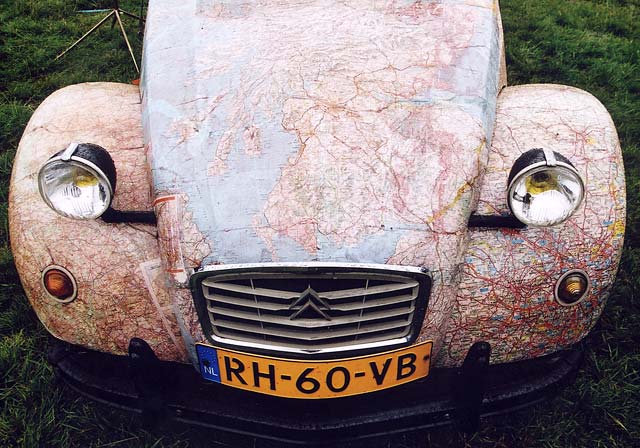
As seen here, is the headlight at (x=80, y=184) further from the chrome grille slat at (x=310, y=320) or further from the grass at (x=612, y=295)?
the grass at (x=612, y=295)

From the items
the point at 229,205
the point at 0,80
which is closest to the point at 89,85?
the point at 229,205

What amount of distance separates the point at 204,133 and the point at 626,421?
2.24m

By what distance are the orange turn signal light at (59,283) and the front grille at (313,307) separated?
54cm

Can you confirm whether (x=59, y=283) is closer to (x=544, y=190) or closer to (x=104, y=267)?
(x=104, y=267)

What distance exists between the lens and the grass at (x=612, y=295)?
2.84 meters

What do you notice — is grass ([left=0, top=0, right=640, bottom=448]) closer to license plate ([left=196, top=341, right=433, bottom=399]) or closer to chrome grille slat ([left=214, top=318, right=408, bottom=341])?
license plate ([left=196, top=341, right=433, bottom=399])

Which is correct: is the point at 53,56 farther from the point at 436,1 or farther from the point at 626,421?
the point at 626,421

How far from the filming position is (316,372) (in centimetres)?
228

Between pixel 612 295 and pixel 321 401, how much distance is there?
76.9 inches

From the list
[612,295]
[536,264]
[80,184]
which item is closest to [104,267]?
[80,184]

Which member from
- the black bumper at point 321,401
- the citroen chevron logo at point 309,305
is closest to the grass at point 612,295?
the black bumper at point 321,401

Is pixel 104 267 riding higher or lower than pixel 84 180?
lower

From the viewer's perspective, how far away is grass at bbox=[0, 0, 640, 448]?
2836mm

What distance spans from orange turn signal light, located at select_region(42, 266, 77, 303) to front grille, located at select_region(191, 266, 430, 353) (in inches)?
21.3
